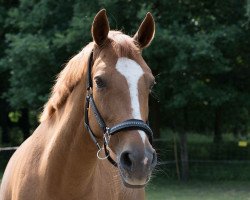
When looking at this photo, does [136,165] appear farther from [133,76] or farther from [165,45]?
[165,45]

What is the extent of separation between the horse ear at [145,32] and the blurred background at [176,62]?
25.8ft

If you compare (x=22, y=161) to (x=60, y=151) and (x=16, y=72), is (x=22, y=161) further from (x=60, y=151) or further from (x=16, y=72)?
(x=16, y=72)

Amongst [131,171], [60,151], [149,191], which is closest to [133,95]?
[131,171]

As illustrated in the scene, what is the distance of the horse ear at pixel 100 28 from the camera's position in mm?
2953

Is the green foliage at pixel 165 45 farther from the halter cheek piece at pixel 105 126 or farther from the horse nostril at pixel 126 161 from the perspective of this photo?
the horse nostril at pixel 126 161

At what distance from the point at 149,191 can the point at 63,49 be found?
148 inches

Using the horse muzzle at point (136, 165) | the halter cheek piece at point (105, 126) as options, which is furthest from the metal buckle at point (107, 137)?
the horse muzzle at point (136, 165)

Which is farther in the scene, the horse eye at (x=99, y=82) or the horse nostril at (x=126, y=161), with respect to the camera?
the horse eye at (x=99, y=82)

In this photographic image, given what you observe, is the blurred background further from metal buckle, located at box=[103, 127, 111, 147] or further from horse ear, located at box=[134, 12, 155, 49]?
metal buckle, located at box=[103, 127, 111, 147]

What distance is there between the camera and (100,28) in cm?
300

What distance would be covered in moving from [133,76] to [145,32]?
17.3 inches

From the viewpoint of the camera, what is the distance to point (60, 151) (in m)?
3.18

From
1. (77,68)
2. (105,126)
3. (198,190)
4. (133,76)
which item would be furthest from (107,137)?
(198,190)

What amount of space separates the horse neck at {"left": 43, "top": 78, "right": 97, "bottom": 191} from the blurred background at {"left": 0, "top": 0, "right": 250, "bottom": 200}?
7704 mm
